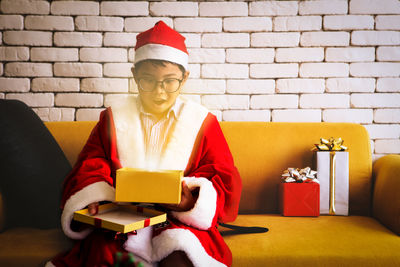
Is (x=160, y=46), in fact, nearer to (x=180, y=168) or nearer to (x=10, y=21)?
(x=180, y=168)

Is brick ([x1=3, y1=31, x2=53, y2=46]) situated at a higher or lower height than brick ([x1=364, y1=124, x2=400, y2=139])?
higher

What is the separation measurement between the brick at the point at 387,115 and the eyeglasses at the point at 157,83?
1355 mm

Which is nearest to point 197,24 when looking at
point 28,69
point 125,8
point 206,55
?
point 206,55

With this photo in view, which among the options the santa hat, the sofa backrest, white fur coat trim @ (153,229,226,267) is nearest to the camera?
white fur coat trim @ (153,229,226,267)

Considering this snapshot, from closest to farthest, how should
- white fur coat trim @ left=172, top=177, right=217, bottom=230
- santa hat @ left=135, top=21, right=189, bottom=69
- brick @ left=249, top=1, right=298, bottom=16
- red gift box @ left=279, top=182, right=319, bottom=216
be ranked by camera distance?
white fur coat trim @ left=172, top=177, right=217, bottom=230, santa hat @ left=135, top=21, right=189, bottom=69, red gift box @ left=279, top=182, right=319, bottom=216, brick @ left=249, top=1, right=298, bottom=16

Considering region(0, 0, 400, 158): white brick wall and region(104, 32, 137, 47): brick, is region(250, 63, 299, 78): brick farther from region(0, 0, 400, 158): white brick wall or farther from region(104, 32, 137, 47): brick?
region(104, 32, 137, 47): brick

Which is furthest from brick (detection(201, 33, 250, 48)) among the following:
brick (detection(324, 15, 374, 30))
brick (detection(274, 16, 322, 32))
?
brick (detection(324, 15, 374, 30))

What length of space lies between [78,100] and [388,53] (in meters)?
2.03

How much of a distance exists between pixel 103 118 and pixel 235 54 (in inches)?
36.9

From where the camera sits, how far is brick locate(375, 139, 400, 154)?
1.80 metres

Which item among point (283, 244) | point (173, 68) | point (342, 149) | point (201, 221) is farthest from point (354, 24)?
point (201, 221)

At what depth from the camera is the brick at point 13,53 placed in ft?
5.79

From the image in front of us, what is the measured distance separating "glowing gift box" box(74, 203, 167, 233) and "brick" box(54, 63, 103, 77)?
3.49 feet

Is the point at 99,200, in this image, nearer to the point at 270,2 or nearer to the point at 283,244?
the point at 283,244
